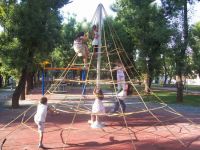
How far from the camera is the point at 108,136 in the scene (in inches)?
454

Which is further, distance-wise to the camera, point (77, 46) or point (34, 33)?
point (34, 33)

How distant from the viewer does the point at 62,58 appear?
162 feet

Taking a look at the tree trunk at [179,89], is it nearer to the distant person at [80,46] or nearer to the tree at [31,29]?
the tree at [31,29]

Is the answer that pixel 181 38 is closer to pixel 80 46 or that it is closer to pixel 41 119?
pixel 80 46

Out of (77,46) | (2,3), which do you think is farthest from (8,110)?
(77,46)

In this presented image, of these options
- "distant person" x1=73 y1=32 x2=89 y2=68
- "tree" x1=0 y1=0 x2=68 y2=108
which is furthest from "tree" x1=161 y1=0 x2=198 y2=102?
"distant person" x1=73 y1=32 x2=89 y2=68

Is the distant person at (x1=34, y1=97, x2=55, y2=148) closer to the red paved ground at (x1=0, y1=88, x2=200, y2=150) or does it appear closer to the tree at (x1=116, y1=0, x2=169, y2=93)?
the red paved ground at (x1=0, y1=88, x2=200, y2=150)

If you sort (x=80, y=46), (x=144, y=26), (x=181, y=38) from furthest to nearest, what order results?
1. (x=144, y=26)
2. (x=181, y=38)
3. (x=80, y=46)

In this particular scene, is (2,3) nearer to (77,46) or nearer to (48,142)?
(77,46)

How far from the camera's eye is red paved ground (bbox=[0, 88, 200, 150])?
33.3ft

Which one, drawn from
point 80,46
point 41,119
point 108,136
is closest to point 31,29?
point 80,46

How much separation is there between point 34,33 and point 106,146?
9922mm

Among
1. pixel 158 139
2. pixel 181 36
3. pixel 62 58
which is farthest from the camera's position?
pixel 62 58

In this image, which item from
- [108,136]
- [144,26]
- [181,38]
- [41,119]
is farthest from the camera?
[144,26]
